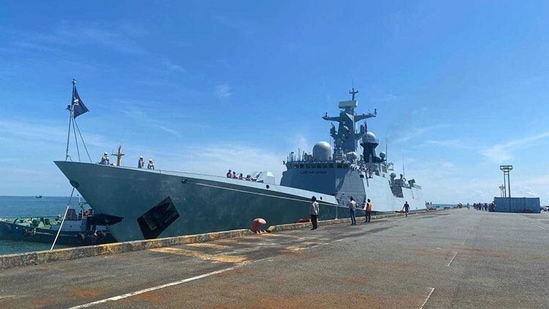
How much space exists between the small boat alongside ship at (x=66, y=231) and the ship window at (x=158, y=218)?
13.1m

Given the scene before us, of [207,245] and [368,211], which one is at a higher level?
[368,211]

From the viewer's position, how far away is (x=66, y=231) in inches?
1293

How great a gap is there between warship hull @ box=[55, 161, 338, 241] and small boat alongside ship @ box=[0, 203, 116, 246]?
1259cm

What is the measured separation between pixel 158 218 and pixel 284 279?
12558 mm

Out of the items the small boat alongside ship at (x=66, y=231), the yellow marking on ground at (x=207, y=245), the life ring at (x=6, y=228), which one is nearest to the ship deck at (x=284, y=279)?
the yellow marking on ground at (x=207, y=245)

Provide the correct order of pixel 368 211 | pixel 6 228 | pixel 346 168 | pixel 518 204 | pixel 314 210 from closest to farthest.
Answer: pixel 314 210
pixel 368 211
pixel 346 168
pixel 6 228
pixel 518 204

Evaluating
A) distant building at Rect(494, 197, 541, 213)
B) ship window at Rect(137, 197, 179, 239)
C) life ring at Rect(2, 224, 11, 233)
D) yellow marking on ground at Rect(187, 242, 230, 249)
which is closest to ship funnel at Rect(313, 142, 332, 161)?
ship window at Rect(137, 197, 179, 239)

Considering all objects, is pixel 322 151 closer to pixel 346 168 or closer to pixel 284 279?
pixel 346 168

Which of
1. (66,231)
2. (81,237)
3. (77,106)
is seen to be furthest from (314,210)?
(66,231)

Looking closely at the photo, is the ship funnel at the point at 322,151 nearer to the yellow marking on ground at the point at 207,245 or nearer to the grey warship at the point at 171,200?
the grey warship at the point at 171,200

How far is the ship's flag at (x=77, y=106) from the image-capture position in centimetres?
1634

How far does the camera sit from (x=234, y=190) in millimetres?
18750

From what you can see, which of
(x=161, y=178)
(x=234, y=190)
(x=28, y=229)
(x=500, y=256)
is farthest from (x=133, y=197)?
(x=28, y=229)

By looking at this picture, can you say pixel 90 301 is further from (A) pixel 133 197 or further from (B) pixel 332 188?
(B) pixel 332 188
